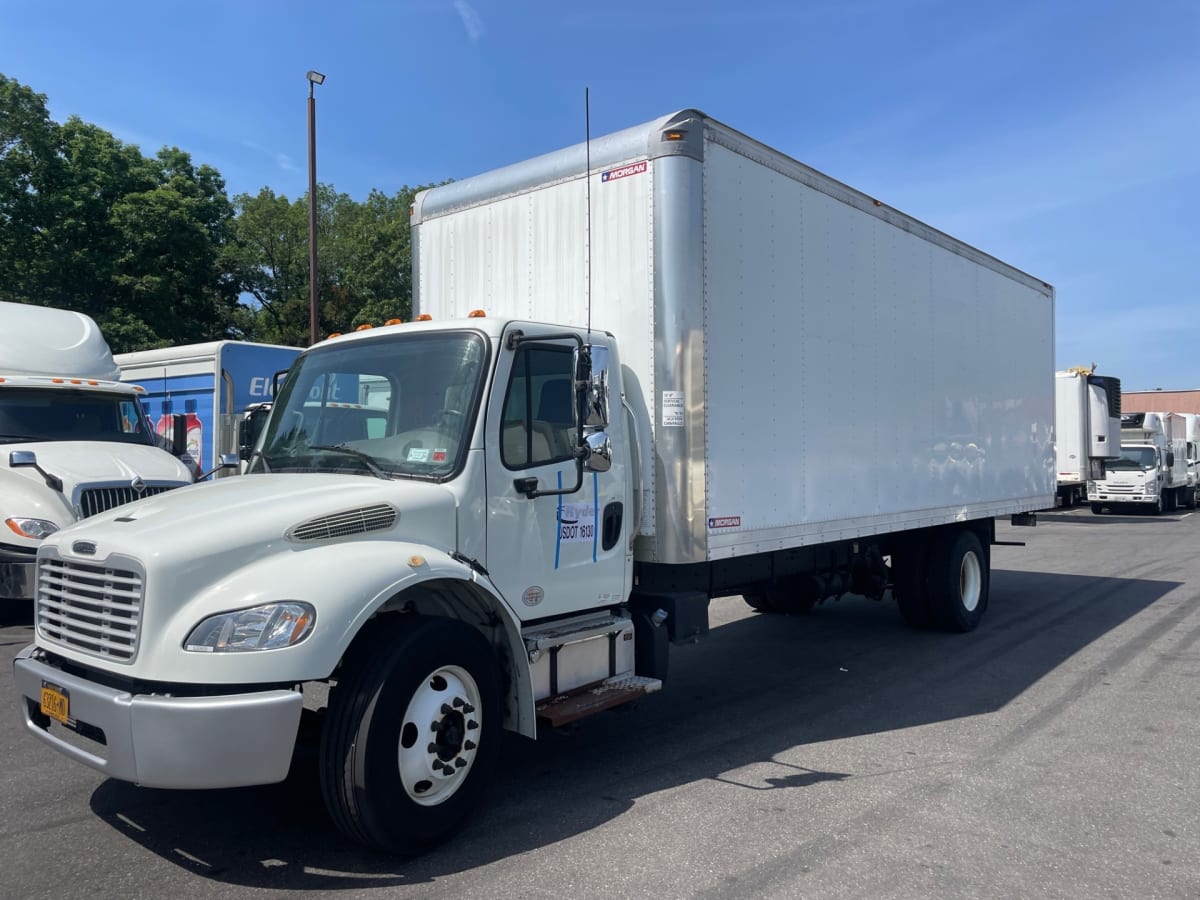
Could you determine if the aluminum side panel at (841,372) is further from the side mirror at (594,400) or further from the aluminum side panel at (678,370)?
the side mirror at (594,400)

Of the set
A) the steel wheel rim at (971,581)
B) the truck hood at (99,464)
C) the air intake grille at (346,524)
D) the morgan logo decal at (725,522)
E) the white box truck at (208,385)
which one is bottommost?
the steel wheel rim at (971,581)

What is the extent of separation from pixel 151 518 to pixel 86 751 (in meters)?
0.99

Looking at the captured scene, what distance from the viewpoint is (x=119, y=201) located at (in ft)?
84.6

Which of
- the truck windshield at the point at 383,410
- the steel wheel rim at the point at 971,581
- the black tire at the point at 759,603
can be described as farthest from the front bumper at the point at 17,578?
the steel wheel rim at the point at 971,581

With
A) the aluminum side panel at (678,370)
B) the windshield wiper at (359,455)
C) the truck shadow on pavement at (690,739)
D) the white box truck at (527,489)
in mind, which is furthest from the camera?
the aluminum side panel at (678,370)

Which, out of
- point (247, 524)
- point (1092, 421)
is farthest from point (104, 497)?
point (1092, 421)

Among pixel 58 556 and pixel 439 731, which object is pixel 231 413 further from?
pixel 439 731

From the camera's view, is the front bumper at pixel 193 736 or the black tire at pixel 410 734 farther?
the black tire at pixel 410 734

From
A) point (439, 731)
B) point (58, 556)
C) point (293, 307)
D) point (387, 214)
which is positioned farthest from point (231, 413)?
point (387, 214)

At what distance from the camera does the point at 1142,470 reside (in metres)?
26.8

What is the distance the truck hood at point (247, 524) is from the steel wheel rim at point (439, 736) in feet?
2.18

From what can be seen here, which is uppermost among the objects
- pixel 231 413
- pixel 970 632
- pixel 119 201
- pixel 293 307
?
pixel 119 201

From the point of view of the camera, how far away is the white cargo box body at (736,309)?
550 centimetres

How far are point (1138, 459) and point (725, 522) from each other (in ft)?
85.6
